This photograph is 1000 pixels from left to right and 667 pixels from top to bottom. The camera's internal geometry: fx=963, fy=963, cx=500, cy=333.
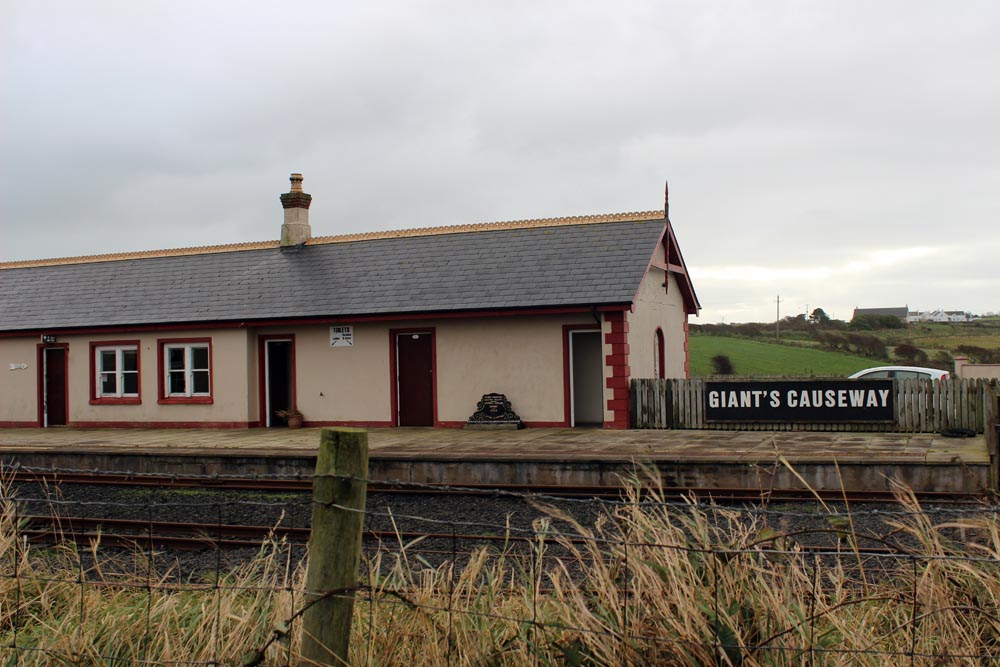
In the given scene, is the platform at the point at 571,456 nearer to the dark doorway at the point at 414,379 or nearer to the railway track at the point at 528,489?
the railway track at the point at 528,489

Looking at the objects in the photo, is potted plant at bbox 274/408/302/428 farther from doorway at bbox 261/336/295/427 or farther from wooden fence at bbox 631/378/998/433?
wooden fence at bbox 631/378/998/433

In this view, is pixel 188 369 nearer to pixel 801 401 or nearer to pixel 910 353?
pixel 801 401

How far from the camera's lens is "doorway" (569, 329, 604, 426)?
878 inches

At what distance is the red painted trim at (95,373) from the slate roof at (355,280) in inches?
22.0

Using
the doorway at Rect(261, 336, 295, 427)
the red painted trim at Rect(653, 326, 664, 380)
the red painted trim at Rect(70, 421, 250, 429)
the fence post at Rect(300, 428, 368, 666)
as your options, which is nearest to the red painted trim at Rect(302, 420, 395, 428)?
the doorway at Rect(261, 336, 295, 427)

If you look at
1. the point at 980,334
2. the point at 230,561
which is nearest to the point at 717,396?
the point at 230,561

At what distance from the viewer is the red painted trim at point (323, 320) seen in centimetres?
2016

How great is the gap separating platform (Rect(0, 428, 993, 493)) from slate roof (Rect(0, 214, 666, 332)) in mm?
3089

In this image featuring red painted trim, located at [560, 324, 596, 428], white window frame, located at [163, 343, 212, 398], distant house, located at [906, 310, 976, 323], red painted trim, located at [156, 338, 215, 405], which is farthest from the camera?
distant house, located at [906, 310, 976, 323]

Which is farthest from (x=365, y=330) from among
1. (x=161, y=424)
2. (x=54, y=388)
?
(x=54, y=388)

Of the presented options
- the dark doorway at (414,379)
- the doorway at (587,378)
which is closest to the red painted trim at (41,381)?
the dark doorway at (414,379)

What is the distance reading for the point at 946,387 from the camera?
1792cm

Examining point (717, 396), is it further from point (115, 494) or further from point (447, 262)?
point (115, 494)

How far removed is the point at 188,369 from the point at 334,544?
2114 cm
